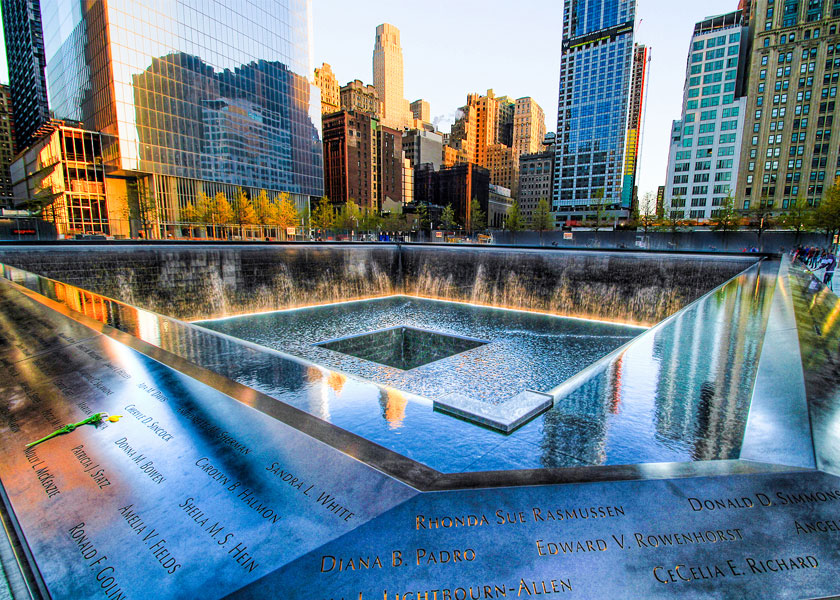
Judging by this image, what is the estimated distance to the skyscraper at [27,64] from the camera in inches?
3201

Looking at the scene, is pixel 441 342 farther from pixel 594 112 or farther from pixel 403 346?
pixel 594 112

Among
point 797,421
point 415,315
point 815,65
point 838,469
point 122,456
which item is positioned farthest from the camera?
point 815,65

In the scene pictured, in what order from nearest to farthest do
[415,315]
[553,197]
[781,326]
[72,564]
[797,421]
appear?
[72,564] → [797,421] → [781,326] → [415,315] → [553,197]

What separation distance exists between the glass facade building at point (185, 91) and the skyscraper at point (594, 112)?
83.2 meters

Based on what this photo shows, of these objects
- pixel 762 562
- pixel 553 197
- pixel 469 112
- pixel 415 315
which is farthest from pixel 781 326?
pixel 469 112

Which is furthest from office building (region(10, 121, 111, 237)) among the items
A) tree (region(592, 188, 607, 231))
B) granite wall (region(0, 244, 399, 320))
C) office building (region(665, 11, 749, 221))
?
office building (region(665, 11, 749, 221))

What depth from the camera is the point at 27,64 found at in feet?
275

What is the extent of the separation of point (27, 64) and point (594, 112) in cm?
13224

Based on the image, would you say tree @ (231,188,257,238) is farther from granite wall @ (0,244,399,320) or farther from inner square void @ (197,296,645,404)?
inner square void @ (197,296,645,404)

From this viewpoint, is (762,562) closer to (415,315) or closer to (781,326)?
(781,326)

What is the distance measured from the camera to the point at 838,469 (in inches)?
92.1

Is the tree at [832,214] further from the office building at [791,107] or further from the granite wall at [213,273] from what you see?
the office building at [791,107]

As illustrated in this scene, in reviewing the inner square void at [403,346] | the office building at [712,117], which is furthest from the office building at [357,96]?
the inner square void at [403,346]

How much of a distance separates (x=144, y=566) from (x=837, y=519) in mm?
3228
